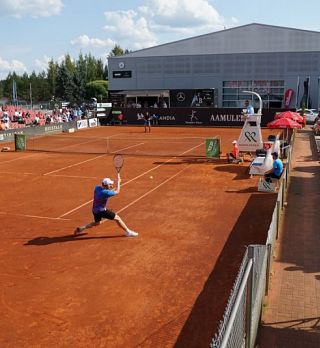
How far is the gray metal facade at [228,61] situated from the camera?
66.4m

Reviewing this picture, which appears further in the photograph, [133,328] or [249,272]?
[133,328]

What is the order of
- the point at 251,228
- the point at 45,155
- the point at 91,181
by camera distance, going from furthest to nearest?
1. the point at 45,155
2. the point at 91,181
3. the point at 251,228

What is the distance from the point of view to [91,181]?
748 inches

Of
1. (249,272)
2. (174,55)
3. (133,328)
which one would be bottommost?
(133,328)

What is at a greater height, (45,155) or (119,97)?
(119,97)

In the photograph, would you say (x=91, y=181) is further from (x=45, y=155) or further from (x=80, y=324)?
(x=80, y=324)

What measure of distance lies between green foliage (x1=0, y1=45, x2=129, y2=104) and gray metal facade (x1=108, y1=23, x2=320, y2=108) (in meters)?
25.4

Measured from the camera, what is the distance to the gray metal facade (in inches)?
2613

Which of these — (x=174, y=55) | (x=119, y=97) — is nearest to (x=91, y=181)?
(x=119, y=97)

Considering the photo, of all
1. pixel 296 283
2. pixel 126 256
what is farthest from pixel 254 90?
pixel 296 283

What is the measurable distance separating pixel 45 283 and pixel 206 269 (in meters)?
3.34

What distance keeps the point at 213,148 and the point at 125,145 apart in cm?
916

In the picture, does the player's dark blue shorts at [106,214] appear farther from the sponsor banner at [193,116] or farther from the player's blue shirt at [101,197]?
the sponsor banner at [193,116]

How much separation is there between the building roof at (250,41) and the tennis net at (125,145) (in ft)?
125
